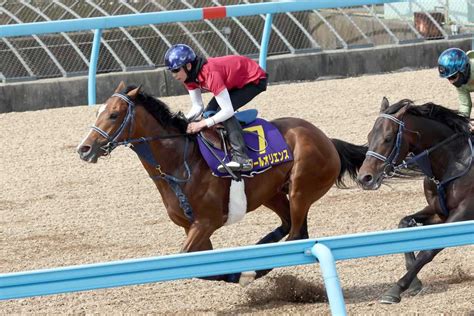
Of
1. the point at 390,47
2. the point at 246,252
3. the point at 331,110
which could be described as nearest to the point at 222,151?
the point at 246,252

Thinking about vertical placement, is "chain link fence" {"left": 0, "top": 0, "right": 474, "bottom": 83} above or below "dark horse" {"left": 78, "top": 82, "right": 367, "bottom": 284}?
below

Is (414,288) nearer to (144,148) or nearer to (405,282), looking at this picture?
(405,282)

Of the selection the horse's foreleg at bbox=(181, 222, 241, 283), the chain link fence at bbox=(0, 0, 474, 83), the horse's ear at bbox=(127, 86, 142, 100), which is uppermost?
the horse's ear at bbox=(127, 86, 142, 100)

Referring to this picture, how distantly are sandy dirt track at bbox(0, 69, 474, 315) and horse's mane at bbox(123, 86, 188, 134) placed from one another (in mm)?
1078

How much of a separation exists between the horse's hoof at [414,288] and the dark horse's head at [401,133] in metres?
0.69

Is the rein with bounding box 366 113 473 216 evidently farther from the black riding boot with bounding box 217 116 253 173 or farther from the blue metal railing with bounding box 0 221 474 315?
the blue metal railing with bounding box 0 221 474 315

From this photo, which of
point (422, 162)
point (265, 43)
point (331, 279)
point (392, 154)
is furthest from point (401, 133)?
point (265, 43)

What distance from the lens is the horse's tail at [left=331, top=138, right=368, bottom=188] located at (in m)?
7.85

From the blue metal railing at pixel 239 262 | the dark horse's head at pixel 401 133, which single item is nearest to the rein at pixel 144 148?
the dark horse's head at pixel 401 133

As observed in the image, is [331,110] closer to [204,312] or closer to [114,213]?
[114,213]

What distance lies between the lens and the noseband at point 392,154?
256 inches

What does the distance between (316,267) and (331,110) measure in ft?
17.8

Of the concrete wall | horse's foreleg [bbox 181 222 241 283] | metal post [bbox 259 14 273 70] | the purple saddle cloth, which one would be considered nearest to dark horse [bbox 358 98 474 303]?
the purple saddle cloth

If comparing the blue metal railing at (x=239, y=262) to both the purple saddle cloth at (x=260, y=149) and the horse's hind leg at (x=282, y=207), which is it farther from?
the horse's hind leg at (x=282, y=207)
